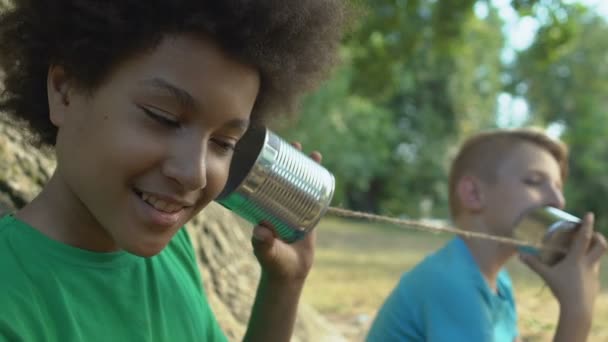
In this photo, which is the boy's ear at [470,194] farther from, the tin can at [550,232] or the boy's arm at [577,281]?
the boy's arm at [577,281]

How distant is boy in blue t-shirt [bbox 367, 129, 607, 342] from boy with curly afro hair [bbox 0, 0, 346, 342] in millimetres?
1443

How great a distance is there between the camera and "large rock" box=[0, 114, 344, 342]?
93.5 inches

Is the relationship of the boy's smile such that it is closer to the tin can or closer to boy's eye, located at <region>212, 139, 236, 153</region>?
boy's eye, located at <region>212, 139, 236, 153</region>

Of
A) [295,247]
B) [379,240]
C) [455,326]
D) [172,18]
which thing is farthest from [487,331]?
[379,240]

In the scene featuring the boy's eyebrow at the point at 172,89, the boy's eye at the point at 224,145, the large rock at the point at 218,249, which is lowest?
the large rock at the point at 218,249

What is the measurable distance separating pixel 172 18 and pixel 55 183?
1.45 ft

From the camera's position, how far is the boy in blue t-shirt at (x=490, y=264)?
2.66 metres

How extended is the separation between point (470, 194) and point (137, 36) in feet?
7.23

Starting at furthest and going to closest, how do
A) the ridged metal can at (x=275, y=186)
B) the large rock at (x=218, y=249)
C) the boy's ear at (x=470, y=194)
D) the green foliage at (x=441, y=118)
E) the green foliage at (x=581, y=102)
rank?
1. the green foliage at (x=581, y=102)
2. the green foliage at (x=441, y=118)
3. the boy's ear at (x=470, y=194)
4. the large rock at (x=218, y=249)
5. the ridged metal can at (x=275, y=186)

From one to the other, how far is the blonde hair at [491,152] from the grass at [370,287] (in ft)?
1.93

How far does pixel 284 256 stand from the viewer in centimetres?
191

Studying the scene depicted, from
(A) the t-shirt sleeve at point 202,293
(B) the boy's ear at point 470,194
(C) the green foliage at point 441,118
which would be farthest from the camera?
(C) the green foliage at point 441,118

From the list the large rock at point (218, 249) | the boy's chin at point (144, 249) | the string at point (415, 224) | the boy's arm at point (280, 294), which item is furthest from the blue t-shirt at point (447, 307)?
the boy's chin at point (144, 249)

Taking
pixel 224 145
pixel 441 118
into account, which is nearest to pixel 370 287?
pixel 224 145
